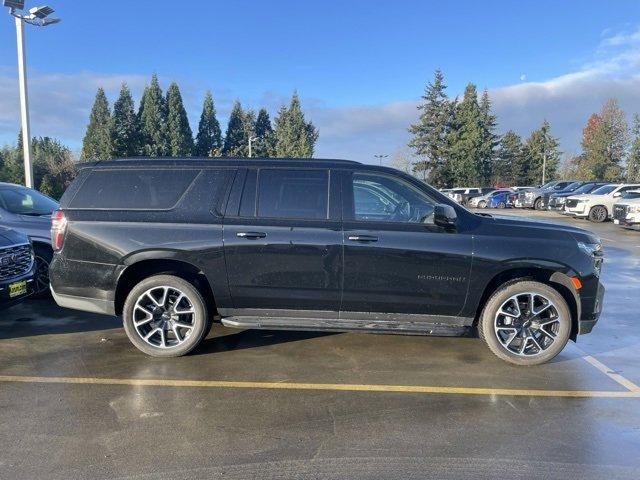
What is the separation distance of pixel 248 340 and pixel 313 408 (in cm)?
192

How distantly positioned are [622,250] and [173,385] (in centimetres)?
1318

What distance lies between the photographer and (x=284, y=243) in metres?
4.98

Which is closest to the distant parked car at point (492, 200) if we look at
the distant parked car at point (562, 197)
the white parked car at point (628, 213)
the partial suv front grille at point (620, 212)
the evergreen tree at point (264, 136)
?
the distant parked car at point (562, 197)

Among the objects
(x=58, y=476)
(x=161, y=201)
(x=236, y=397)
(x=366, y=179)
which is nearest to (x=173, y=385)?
(x=236, y=397)

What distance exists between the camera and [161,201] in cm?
521

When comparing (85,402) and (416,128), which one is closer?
(85,402)

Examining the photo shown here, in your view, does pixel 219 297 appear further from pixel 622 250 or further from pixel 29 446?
pixel 622 250

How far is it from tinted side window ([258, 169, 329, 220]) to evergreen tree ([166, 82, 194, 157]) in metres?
61.5

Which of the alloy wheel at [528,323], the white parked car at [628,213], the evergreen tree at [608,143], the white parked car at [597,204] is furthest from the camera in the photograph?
the evergreen tree at [608,143]

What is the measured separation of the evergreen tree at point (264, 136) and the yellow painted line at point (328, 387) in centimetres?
7088

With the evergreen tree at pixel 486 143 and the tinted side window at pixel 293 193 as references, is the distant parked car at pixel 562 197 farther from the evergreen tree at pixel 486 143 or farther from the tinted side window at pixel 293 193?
the evergreen tree at pixel 486 143

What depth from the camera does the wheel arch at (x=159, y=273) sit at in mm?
5227

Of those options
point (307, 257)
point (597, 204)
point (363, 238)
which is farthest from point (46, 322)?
point (597, 204)

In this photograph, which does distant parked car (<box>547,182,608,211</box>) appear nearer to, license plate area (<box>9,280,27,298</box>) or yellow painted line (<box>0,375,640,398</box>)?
yellow painted line (<box>0,375,640,398</box>)
